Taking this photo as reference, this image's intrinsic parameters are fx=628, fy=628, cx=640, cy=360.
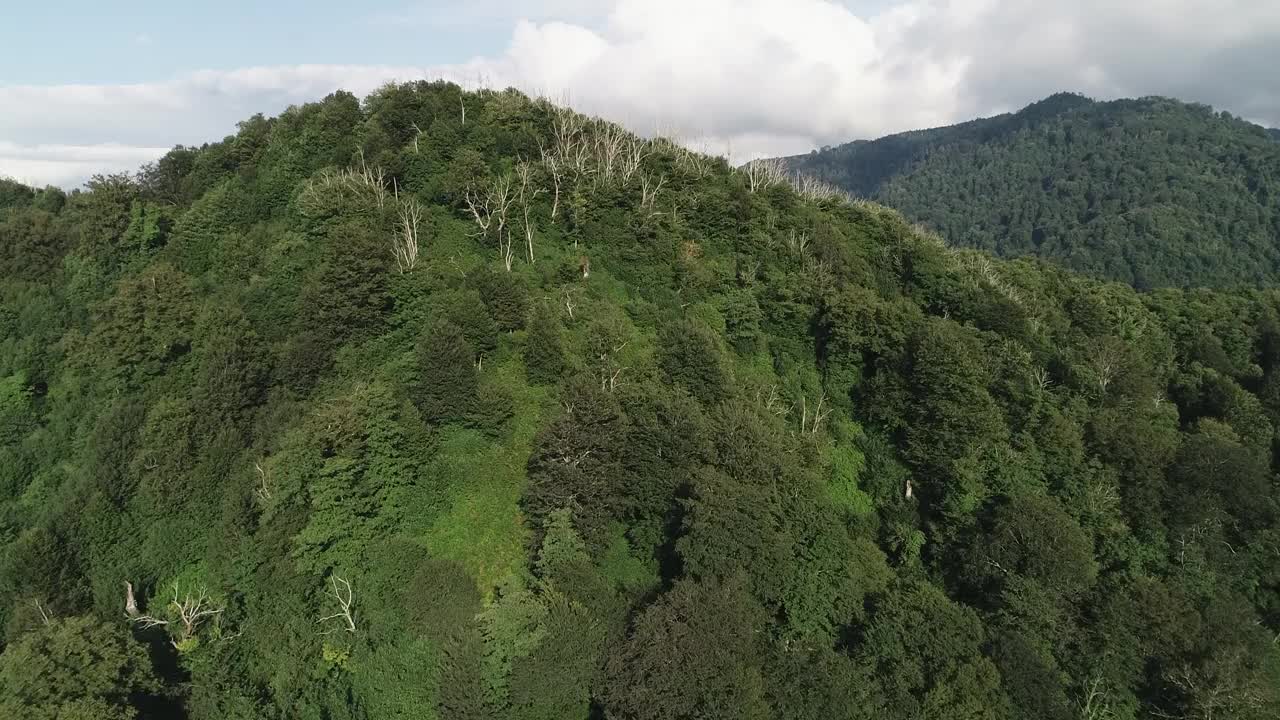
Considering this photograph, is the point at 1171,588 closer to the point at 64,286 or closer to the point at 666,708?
the point at 666,708

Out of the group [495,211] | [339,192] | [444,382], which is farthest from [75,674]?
[339,192]

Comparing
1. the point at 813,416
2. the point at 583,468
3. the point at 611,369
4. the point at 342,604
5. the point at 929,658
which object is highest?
the point at 611,369

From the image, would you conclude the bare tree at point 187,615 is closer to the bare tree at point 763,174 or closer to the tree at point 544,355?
the tree at point 544,355

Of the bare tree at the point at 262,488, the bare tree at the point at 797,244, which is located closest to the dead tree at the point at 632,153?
the bare tree at the point at 797,244

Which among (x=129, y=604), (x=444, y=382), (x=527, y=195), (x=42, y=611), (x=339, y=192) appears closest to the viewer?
(x=42, y=611)

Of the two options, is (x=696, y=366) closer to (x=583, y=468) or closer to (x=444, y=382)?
(x=583, y=468)
